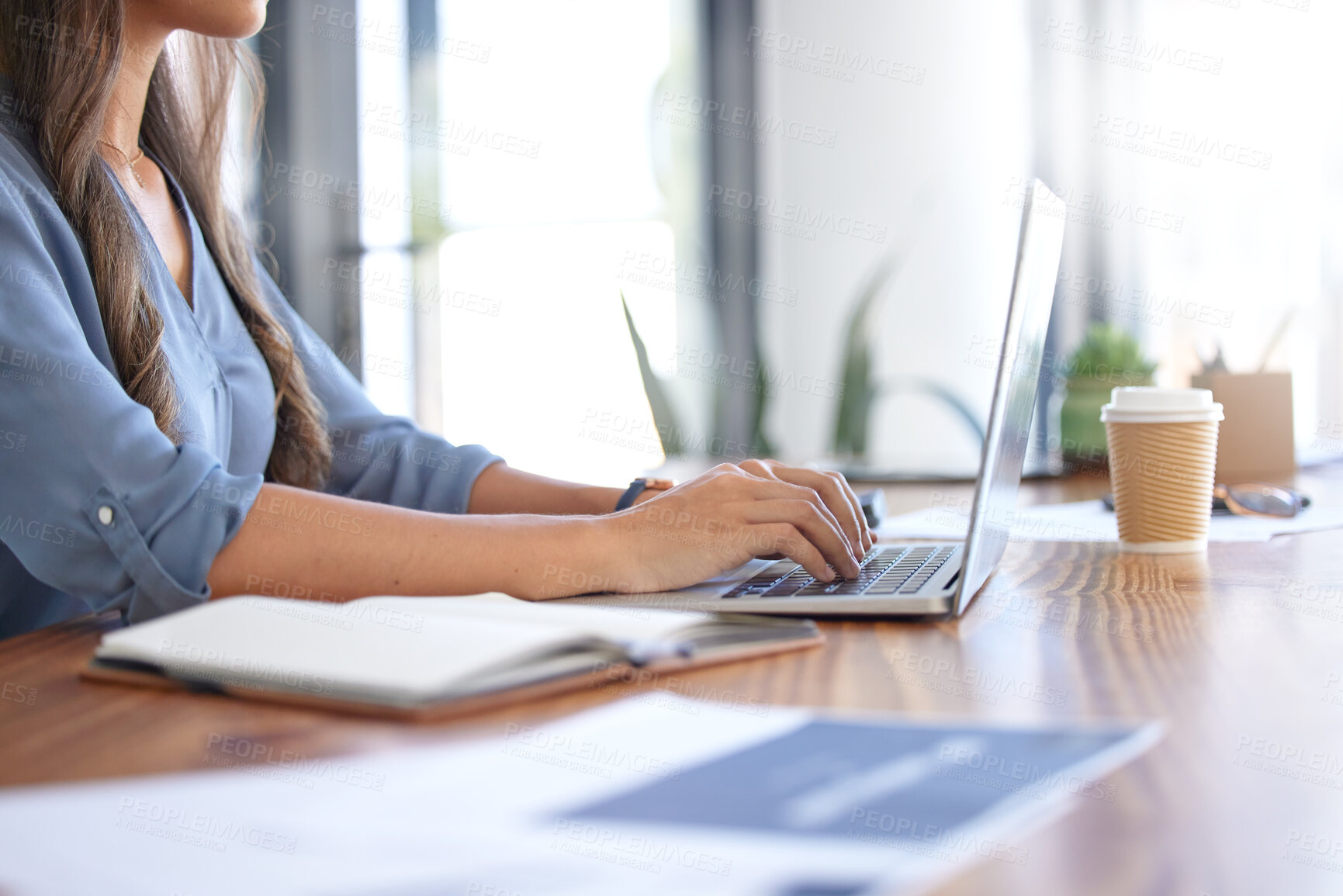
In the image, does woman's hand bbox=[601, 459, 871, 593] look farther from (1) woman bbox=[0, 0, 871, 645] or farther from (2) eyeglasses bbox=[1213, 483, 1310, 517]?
(2) eyeglasses bbox=[1213, 483, 1310, 517]

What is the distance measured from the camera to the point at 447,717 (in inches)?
16.0

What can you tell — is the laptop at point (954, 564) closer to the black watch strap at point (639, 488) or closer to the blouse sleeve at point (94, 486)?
the black watch strap at point (639, 488)

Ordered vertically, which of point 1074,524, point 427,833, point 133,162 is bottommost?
point 1074,524

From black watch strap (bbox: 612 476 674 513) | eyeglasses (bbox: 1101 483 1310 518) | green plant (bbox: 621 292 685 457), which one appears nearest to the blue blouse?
black watch strap (bbox: 612 476 674 513)

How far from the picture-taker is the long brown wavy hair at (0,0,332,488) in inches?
29.3

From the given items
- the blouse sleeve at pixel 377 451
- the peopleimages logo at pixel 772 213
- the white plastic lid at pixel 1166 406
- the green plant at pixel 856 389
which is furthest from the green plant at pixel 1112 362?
the peopleimages logo at pixel 772 213

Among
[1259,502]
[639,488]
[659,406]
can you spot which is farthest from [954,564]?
[659,406]

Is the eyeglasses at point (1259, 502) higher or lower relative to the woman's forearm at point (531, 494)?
lower

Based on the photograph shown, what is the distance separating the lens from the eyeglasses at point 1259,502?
3.42 ft

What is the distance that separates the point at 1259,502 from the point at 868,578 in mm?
592

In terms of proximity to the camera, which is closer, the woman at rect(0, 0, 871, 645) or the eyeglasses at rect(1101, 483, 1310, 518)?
the woman at rect(0, 0, 871, 645)

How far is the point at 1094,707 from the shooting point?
42cm

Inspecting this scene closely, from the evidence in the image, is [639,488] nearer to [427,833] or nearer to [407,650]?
[407,650]

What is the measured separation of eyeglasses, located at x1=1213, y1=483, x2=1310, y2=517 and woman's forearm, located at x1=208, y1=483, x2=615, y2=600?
2.47ft
